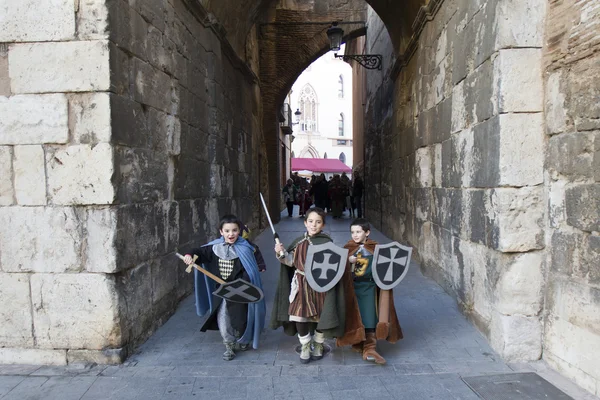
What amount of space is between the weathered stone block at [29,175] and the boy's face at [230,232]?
1.34 m

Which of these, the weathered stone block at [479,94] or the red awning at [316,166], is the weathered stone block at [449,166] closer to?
the weathered stone block at [479,94]

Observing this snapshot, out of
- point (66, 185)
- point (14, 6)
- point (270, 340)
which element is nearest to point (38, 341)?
point (66, 185)

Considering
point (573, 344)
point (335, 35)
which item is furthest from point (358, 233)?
point (335, 35)

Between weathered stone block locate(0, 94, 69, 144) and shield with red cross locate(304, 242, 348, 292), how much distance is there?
6.54 feet

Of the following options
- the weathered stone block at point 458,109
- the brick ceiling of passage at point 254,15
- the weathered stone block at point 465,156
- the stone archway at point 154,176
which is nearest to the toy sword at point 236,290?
the stone archway at point 154,176

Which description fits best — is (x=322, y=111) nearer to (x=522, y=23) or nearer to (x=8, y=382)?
(x=522, y=23)

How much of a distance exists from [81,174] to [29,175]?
0.40 metres

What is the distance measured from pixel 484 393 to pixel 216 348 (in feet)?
6.67

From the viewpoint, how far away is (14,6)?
3.21 meters

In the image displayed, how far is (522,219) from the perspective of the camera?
322cm

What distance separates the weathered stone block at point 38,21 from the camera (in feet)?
10.4

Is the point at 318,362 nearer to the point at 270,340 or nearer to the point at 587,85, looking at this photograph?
the point at 270,340

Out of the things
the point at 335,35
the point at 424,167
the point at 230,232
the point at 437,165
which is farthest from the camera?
the point at 335,35

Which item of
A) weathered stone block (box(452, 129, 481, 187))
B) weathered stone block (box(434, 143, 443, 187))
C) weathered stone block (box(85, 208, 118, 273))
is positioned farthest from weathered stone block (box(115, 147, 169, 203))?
weathered stone block (box(434, 143, 443, 187))
